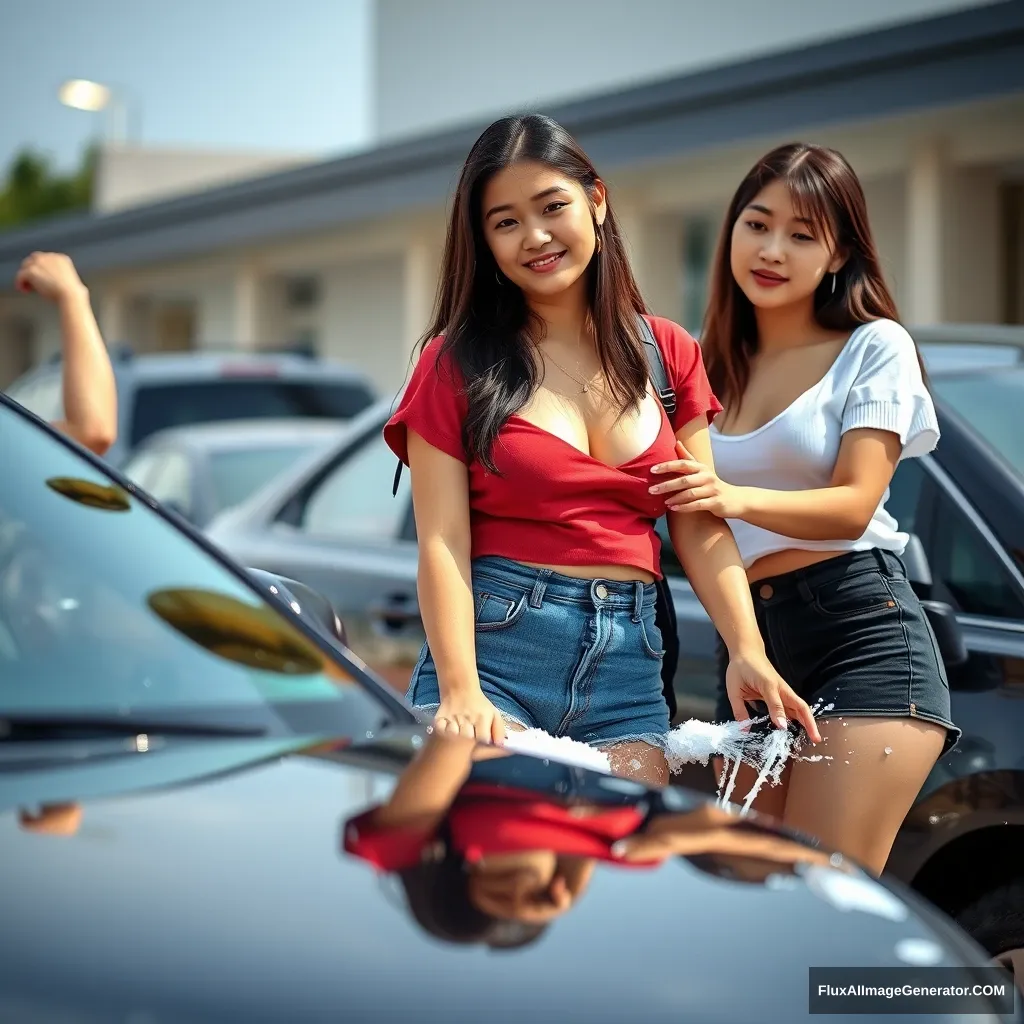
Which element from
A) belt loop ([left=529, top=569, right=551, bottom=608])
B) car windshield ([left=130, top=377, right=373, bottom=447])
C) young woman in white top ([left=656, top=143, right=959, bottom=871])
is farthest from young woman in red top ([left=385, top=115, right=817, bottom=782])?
car windshield ([left=130, top=377, right=373, bottom=447])

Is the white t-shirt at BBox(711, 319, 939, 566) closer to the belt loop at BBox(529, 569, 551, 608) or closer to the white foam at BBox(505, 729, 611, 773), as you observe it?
the belt loop at BBox(529, 569, 551, 608)

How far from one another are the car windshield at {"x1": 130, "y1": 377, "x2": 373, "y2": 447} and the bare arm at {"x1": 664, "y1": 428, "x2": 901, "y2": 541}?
629 centimetres

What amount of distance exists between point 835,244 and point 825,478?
1.47ft

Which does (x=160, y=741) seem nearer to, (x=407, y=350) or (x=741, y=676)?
(x=741, y=676)

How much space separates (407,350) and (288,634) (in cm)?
1432

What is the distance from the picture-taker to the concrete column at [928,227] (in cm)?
1023

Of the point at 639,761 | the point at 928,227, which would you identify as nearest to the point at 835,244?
the point at 639,761

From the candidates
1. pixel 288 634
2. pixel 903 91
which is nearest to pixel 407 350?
pixel 903 91

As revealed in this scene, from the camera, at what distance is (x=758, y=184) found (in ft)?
9.78

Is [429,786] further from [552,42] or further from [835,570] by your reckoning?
[552,42]

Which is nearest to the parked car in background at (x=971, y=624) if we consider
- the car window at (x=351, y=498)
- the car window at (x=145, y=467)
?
the car window at (x=351, y=498)

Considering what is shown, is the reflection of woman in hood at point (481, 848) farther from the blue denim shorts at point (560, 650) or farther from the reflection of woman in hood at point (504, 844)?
the blue denim shorts at point (560, 650)

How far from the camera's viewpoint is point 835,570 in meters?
2.82

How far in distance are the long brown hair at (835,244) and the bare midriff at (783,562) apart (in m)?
0.33
